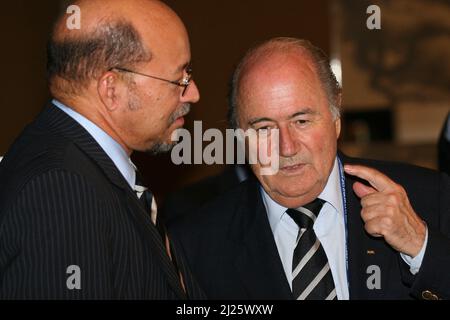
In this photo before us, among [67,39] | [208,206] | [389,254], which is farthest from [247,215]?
[67,39]

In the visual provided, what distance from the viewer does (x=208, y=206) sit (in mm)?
2762

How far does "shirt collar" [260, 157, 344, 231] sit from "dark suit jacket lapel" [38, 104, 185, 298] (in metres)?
0.54

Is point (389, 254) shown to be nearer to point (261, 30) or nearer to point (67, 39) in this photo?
point (67, 39)

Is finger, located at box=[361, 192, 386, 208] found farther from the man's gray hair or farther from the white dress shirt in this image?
the man's gray hair

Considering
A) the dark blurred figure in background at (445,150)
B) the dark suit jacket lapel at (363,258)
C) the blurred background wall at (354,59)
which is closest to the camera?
the dark suit jacket lapel at (363,258)

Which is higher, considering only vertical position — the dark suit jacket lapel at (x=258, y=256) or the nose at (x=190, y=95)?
the nose at (x=190, y=95)

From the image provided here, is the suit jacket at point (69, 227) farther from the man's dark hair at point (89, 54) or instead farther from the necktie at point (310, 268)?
the necktie at point (310, 268)

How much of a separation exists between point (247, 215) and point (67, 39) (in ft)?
3.05

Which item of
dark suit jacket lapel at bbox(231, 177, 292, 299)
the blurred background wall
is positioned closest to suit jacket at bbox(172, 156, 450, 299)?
dark suit jacket lapel at bbox(231, 177, 292, 299)

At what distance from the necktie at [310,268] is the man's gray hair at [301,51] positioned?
1.45ft

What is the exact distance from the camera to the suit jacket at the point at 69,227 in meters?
1.72

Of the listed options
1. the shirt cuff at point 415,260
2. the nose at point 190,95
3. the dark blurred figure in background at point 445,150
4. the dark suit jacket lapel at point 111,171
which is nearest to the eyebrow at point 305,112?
the nose at point 190,95

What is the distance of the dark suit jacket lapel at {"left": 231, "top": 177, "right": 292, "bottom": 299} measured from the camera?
7.71 feet

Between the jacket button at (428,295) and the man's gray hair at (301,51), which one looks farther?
the man's gray hair at (301,51)
